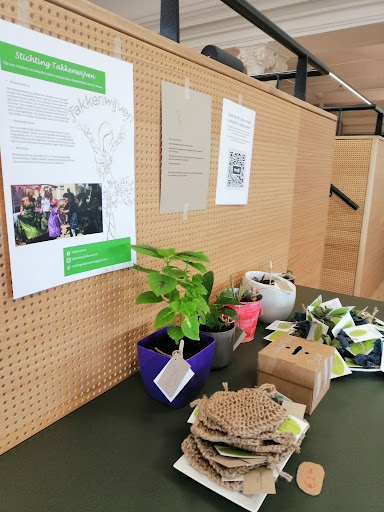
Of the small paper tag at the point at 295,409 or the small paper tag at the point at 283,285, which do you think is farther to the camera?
the small paper tag at the point at 283,285

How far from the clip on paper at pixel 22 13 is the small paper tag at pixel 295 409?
76 centimetres

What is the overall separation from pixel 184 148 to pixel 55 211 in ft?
1.30

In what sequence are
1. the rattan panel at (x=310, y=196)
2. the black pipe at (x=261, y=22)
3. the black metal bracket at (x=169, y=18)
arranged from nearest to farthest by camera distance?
1. the black metal bracket at (x=169, y=18)
2. the black pipe at (x=261, y=22)
3. the rattan panel at (x=310, y=196)

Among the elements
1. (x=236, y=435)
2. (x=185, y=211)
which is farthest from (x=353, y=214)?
(x=236, y=435)

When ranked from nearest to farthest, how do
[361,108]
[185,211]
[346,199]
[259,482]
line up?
1. [259,482]
2. [185,211]
3. [361,108]
4. [346,199]

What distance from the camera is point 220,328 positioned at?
94cm

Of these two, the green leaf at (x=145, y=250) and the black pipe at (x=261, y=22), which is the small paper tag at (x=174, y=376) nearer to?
the green leaf at (x=145, y=250)

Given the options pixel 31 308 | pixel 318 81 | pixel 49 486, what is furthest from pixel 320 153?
pixel 318 81

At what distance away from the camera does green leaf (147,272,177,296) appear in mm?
699

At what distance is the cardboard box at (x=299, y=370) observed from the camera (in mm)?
767

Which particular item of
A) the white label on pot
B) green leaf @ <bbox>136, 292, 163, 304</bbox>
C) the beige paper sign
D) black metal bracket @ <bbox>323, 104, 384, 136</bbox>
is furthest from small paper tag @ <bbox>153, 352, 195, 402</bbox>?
black metal bracket @ <bbox>323, 104, 384, 136</bbox>

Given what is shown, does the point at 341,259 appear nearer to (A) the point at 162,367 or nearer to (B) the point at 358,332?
(B) the point at 358,332

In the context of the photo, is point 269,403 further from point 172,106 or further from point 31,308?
point 172,106

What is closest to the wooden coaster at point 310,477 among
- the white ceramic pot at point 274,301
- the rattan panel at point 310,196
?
the white ceramic pot at point 274,301
